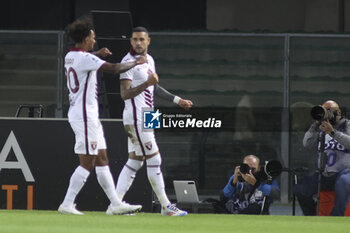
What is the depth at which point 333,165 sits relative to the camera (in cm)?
1294

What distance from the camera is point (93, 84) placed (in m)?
10.8

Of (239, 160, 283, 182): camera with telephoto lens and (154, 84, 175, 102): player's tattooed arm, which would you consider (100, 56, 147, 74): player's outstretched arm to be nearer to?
(154, 84, 175, 102): player's tattooed arm

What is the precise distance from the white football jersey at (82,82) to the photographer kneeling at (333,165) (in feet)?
9.92

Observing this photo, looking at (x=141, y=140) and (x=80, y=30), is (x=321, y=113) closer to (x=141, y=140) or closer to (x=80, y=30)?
(x=141, y=140)

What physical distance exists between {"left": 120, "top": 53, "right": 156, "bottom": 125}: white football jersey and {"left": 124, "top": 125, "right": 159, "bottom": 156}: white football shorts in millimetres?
83

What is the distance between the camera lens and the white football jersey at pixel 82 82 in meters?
10.6

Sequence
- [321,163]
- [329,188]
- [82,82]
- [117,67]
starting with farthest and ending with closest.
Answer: [329,188], [321,163], [82,82], [117,67]

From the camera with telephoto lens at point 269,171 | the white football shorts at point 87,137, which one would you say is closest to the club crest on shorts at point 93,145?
the white football shorts at point 87,137

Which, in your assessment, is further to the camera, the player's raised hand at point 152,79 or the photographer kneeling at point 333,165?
the photographer kneeling at point 333,165

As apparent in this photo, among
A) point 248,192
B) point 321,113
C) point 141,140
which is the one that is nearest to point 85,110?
point 141,140

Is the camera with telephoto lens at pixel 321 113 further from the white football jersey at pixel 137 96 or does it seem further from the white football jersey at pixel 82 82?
the white football jersey at pixel 82 82

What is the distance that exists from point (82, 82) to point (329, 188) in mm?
3678

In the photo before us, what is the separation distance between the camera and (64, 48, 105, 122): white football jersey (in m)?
10.6

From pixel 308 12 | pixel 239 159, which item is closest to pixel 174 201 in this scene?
pixel 239 159
